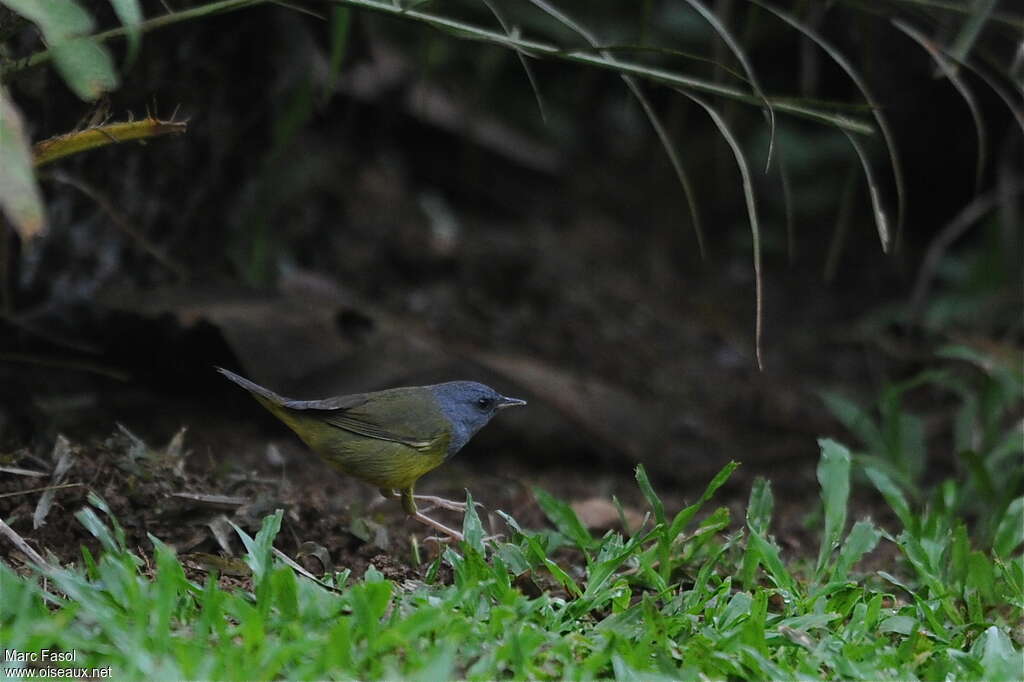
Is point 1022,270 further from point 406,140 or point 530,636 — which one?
point 530,636

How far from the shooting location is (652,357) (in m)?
6.64

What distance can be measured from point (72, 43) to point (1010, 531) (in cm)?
322

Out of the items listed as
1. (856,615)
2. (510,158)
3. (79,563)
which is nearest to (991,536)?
(856,615)

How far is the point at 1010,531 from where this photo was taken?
159 inches

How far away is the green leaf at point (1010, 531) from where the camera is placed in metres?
4.00

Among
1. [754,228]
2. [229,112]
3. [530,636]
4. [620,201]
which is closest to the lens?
[530,636]

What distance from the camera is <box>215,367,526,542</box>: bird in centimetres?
370

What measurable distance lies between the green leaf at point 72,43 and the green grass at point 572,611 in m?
1.11

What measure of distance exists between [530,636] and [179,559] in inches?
43.1

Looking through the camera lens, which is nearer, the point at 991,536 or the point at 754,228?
the point at 754,228

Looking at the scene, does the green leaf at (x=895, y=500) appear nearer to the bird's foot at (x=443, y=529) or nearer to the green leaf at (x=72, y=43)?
the bird's foot at (x=443, y=529)

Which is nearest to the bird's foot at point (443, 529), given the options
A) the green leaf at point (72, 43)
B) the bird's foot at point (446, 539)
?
the bird's foot at point (446, 539)

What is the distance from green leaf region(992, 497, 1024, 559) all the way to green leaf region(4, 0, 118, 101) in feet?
9.92

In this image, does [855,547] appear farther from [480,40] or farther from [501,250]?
[501,250]
